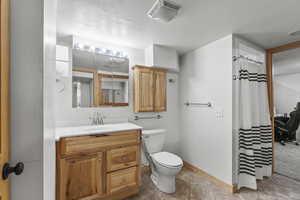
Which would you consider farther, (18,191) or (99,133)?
(99,133)

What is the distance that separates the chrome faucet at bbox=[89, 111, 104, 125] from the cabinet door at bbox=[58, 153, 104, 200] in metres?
0.63

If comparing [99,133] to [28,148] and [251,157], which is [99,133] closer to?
[28,148]

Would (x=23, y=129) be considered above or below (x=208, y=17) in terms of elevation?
below

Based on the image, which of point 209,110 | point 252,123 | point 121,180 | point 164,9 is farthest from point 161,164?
point 164,9

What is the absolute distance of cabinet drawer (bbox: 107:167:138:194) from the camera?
5.36 ft

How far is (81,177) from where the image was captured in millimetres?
1489

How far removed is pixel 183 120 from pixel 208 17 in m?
1.85

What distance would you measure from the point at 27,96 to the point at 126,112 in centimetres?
170

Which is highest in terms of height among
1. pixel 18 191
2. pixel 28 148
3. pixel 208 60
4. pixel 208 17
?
pixel 208 17

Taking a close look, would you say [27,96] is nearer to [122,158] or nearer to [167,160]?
[122,158]

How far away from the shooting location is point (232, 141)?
1.90 m

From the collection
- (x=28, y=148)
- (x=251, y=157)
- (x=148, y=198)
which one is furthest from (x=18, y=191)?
(x=251, y=157)

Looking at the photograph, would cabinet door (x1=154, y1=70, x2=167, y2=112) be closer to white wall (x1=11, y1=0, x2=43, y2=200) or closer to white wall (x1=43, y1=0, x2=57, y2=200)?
white wall (x1=43, y1=0, x2=57, y2=200)

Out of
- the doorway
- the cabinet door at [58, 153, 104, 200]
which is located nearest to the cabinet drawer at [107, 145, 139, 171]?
the cabinet door at [58, 153, 104, 200]
